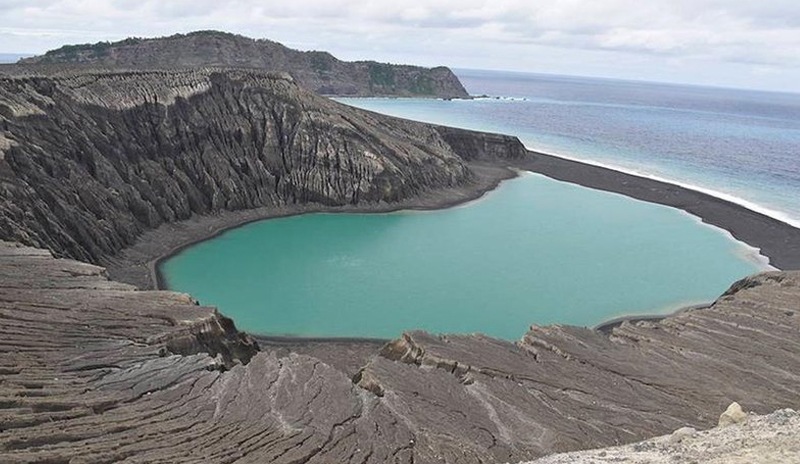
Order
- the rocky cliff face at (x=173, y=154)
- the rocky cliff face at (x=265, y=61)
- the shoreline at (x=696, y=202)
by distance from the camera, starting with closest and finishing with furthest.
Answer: the rocky cliff face at (x=173, y=154) → the shoreline at (x=696, y=202) → the rocky cliff face at (x=265, y=61)

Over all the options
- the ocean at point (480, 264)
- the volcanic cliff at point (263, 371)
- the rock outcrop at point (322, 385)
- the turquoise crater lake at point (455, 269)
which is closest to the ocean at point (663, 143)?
the ocean at point (480, 264)

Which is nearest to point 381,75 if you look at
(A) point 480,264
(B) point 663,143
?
(B) point 663,143

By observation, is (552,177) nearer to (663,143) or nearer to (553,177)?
(553,177)

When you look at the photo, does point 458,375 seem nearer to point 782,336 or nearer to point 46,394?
point 46,394

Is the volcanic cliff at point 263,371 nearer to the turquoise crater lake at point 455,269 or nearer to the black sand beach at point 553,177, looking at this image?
the black sand beach at point 553,177

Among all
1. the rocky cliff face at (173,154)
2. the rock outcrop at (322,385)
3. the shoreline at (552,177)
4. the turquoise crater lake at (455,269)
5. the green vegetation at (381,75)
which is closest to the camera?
the rock outcrop at (322,385)

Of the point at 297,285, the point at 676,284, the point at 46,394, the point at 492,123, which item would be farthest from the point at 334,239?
the point at 492,123
